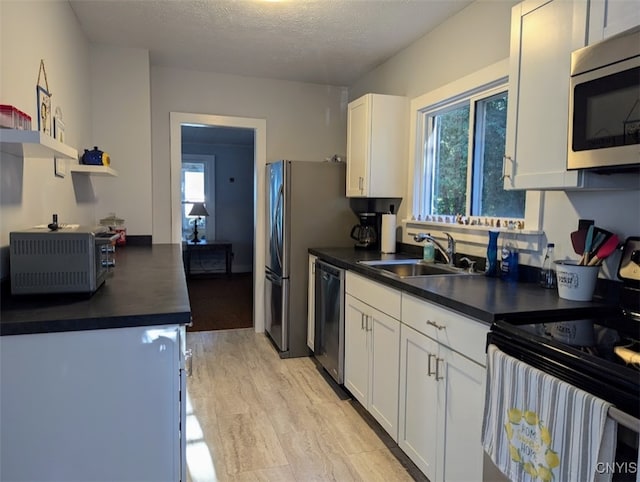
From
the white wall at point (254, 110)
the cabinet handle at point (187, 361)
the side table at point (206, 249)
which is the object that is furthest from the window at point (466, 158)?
the side table at point (206, 249)

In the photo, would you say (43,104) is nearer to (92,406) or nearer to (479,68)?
(92,406)

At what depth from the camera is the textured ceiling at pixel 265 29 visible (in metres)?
2.58

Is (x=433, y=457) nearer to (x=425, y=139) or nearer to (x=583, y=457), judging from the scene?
(x=583, y=457)

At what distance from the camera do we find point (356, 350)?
8.61ft

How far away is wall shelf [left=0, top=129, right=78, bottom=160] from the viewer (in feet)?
4.20

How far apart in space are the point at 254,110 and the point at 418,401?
3.04 m

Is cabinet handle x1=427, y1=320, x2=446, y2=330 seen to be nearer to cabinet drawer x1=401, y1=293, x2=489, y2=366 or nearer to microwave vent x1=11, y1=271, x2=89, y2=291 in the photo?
cabinet drawer x1=401, y1=293, x2=489, y2=366

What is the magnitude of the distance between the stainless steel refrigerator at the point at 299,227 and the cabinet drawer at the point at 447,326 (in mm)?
1630

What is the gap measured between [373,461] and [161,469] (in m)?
1.14

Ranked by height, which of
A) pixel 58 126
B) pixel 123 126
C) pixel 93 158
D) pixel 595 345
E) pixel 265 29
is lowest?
pixel 595 345

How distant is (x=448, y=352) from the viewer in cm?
171

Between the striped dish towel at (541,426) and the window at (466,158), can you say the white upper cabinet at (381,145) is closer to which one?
the window at (466,158)

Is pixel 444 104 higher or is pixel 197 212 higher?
pixel 444 104

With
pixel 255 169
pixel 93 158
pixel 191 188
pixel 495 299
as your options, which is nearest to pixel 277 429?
pixel 495 299
